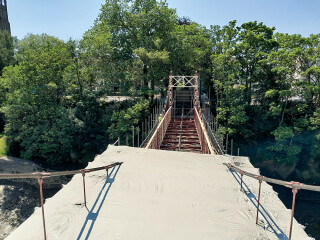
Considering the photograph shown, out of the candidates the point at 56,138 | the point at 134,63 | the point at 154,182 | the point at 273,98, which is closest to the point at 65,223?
the point at 154,182

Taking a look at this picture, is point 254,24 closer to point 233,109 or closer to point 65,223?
point 233,109

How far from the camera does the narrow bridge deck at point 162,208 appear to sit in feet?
12.2

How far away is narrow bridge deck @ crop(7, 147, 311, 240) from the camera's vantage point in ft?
12.2

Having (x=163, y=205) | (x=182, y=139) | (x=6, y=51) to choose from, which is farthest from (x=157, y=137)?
(x=6, y=51)

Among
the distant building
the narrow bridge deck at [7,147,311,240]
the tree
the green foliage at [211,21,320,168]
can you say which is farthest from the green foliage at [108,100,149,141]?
the distant building

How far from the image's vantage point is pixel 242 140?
21062 mm

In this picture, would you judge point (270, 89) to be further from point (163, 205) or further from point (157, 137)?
point (163, 205)

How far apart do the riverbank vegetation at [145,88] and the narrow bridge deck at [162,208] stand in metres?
12.9

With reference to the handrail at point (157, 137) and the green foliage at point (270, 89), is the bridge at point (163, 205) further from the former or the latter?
the green foliage at point (270, 89)

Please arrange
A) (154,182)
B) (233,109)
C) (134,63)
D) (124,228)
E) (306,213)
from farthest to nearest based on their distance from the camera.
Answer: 1. (134,63)
2. (233,109)
3. (306,213)
4. (154,182)
5. (124,228)

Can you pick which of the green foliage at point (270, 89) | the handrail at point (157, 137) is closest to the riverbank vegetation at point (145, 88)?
the green foliage at point (270, 89)

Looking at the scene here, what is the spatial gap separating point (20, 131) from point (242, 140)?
19973 mm

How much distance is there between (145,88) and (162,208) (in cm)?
1701

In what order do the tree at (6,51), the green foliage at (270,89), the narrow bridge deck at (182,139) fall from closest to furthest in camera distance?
1. the narrow bridge deck at (182,139)
2. the green foliage at (270,89)
3. the tree at (6,51)
